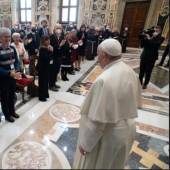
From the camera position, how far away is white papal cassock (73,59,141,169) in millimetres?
1254

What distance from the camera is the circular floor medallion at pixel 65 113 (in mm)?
3166

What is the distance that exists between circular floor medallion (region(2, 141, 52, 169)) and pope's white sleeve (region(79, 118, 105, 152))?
1017mm

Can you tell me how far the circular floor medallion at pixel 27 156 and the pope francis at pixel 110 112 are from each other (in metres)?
0.92

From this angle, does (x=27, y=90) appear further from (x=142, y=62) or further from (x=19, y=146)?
(x=142, y=62)

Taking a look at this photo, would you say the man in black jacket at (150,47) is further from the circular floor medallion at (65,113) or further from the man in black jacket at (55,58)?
the circular floor medallion at (65,113)

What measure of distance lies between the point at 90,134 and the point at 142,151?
1.53 metres

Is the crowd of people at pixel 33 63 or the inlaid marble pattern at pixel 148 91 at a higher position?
the crowd of people at pixel 33 63

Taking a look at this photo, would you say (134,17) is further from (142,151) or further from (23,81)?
(142,151)

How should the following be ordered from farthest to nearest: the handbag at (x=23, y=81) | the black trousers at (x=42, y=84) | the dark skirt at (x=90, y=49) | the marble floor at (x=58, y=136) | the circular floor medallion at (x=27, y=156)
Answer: the dark skirt at (x=90, y=49), the black trousers at (x=42, y=84), the handbag at (x=23, y=81), the marble floor at (x=58, y=136), the circular floor medallion at (x=27, y=156)

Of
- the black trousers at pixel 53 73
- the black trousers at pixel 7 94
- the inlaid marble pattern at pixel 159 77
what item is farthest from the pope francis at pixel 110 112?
the inlaid marble pattern at pixel 159 77

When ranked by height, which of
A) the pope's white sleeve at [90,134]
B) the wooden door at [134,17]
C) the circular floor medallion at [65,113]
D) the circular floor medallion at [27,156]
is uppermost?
the wooden door at [134,17]

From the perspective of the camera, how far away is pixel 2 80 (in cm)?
271

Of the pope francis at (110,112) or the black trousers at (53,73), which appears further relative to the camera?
the black trousers at (53,73)

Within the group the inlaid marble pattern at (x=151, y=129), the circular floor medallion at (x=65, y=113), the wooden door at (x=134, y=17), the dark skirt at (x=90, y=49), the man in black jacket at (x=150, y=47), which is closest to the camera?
the inlaid marble pattern at (x=151, y=129)
